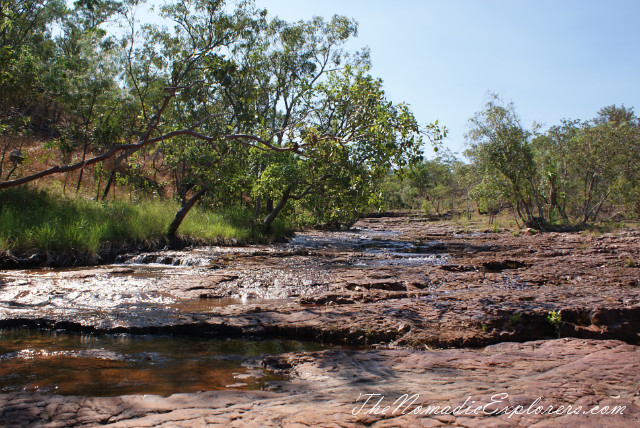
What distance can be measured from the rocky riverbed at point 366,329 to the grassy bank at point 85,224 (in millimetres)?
2145

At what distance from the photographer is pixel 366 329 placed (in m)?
4.82

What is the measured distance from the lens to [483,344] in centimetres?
450

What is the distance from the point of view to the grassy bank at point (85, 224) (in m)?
10.6

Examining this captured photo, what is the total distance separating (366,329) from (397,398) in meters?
2.09

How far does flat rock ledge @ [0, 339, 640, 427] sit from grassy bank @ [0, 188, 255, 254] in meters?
9.49

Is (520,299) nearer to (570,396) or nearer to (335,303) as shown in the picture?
(335,303)

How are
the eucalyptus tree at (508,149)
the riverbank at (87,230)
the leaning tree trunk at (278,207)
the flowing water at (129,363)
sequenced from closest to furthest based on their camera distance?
the flowing water at (129,363), the riverbank at (87,230), the leaning tree trunk at (278,207), the eucalyptus tree at (508,149)

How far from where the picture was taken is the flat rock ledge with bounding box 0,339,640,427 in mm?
2309

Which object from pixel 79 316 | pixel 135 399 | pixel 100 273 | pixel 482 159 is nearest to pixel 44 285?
pixel 100 273

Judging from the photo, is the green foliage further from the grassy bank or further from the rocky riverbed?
the grassy bank

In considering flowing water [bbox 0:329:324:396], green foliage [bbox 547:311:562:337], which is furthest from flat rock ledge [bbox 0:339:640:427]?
green foliage [bbox 547:311:562:337]

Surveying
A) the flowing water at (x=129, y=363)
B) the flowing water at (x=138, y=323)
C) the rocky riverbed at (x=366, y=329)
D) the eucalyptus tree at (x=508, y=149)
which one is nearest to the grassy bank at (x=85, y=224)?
the flowing water at (x=138, y=323)

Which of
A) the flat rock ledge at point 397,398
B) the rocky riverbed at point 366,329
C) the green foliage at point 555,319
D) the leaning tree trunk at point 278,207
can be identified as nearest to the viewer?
the flat rock ledge at point 397,398

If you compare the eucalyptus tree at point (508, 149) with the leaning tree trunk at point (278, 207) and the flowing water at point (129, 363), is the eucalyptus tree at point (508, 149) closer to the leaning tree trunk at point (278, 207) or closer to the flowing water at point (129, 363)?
the leaning tree trunk at point (278, 207)
